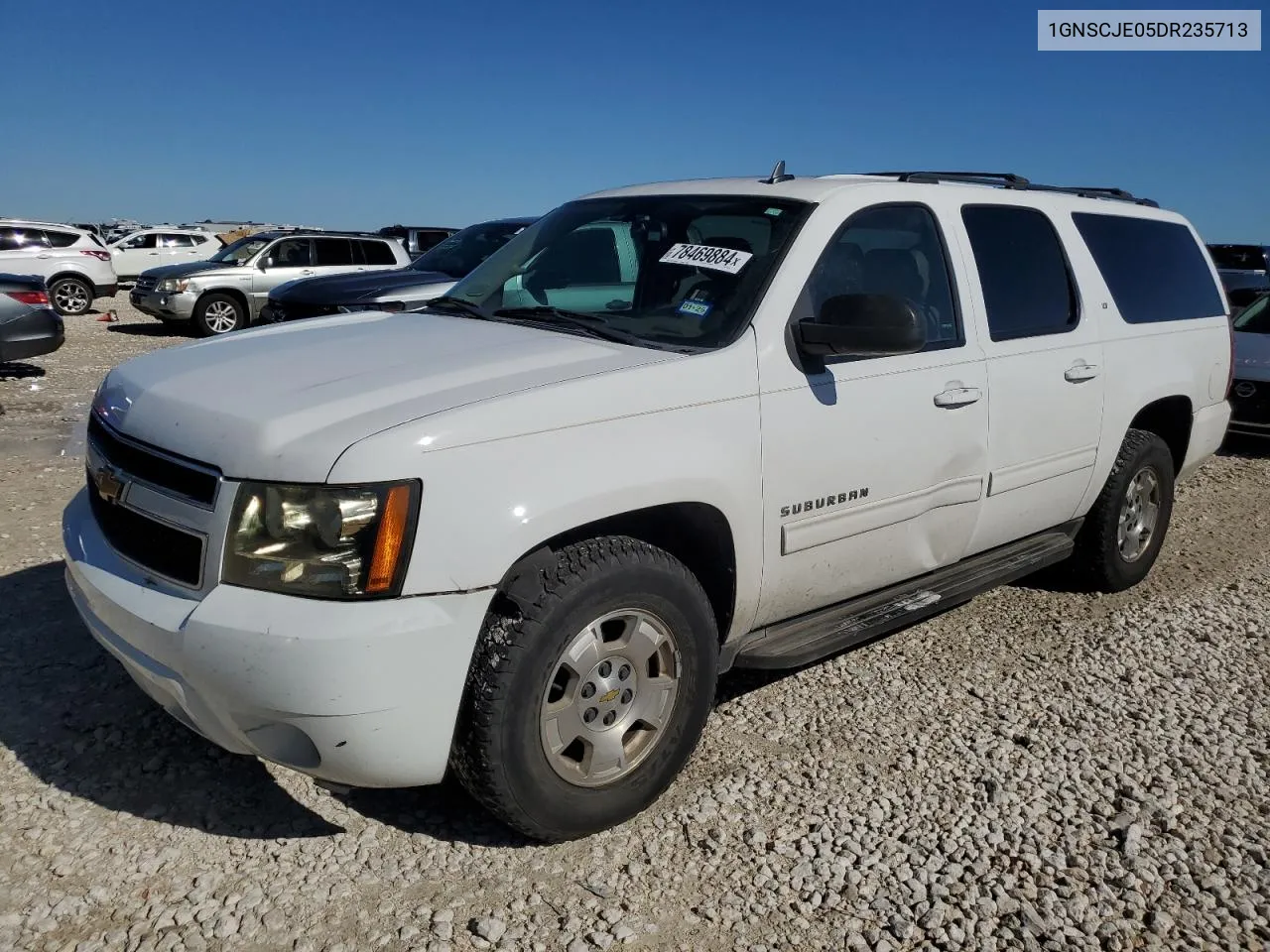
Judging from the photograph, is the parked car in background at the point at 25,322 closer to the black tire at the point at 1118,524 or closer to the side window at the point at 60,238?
the side window at the point at 60,238

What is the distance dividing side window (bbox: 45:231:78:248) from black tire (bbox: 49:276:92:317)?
0.60 m

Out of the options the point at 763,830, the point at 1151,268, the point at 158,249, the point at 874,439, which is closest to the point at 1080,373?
the point at 1151,268

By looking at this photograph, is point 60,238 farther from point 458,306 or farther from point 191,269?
point 458,306

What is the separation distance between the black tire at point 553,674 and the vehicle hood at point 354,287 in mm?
7277

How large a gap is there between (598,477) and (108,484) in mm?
1405

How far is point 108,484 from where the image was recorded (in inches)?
113

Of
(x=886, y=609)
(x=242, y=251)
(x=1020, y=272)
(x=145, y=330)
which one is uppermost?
(x=242, y=251)

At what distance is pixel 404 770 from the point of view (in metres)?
2.55

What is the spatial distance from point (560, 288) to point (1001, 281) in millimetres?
1740

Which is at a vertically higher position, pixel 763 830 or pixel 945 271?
pixel 945 271

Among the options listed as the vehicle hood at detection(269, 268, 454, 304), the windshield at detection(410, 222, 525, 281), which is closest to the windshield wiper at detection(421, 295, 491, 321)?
the vehicle hood at detection(269, 268, 454, 304)

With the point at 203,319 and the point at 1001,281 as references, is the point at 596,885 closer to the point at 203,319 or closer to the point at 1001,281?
the point at 1001,281

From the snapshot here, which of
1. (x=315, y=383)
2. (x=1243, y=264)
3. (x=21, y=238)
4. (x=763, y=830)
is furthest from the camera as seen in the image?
(x=1243, y=264)

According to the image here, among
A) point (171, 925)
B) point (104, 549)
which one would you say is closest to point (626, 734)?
point (171, 925)
